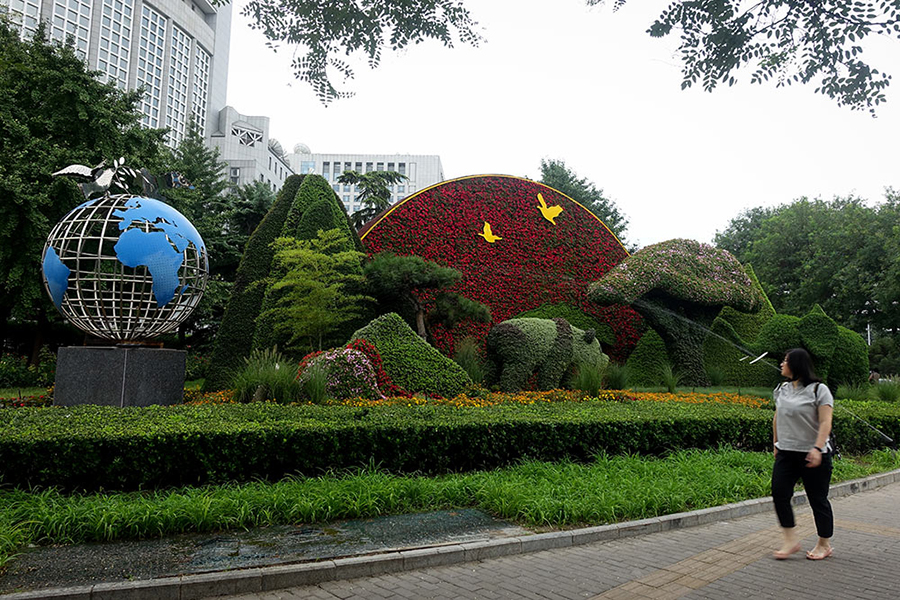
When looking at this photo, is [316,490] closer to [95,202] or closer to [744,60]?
[744,60]

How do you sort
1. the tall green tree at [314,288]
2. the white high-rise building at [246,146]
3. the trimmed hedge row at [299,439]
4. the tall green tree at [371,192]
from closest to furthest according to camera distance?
the trimmed hedge row at [299,439] < the tall green tree at [314,288] < the tall green tree at [371,192] < the white high-rise building at [246,146]

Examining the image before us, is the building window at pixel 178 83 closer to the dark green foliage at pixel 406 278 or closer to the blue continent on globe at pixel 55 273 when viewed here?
the dark green foliage at pixel 406 278

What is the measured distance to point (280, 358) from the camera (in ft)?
39.2

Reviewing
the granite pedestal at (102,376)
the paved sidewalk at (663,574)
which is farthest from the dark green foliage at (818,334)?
the granite pedestal at (102,376)

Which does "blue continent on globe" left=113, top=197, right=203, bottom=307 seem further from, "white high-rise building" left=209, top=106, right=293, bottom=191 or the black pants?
"white high-rise building" left=209, top=106, right=293, bottom=191

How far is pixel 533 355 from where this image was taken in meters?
12.2

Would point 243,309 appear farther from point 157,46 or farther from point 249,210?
point 157,46

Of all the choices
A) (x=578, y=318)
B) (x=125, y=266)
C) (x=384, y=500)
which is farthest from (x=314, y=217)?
(x=384, y=500)

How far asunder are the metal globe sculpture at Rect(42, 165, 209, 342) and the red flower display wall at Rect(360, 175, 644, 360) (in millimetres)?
7119

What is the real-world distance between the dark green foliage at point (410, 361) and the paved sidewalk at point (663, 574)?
5.97 m

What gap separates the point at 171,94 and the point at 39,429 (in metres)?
64.5

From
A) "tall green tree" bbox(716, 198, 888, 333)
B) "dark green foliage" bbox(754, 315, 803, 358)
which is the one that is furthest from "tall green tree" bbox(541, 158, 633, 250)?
"dark green foliage" bbox(754, 315, 803, 358)

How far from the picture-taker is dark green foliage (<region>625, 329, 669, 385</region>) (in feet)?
55.1

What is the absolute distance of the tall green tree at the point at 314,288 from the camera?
472 inches
